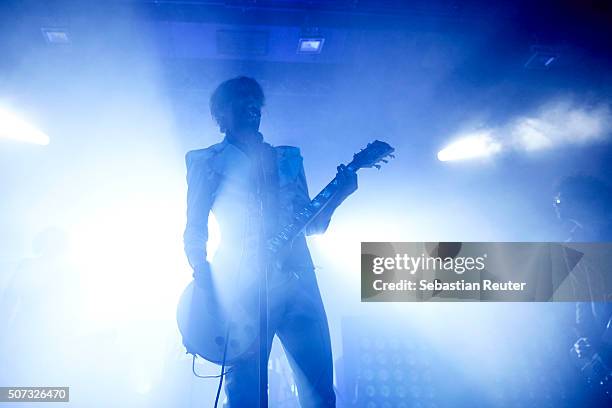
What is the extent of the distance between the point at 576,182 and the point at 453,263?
1.95 m

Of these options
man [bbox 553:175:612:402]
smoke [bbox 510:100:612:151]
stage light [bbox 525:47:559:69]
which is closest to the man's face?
man [bbox 553:175:612:402]

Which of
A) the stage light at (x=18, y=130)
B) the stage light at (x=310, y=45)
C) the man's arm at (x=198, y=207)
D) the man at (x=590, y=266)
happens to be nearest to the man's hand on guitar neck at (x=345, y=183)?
the man's arm at (x=198, y=207)

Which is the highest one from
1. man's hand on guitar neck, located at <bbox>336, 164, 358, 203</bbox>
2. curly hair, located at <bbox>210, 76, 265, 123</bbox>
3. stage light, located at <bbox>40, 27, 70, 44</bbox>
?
stage light, located at <bbox>40, 27, 70, 44</bbox>

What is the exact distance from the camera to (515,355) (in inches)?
194

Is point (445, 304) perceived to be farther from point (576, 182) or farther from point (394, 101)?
point (394, 101)

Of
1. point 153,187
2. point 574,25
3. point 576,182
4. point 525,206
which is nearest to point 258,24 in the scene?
point 153,187

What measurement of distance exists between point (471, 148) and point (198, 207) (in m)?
4.93

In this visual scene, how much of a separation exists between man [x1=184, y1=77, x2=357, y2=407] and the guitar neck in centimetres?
4

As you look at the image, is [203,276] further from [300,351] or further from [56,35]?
[56,35]

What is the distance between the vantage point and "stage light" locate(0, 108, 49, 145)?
5039 millimetres

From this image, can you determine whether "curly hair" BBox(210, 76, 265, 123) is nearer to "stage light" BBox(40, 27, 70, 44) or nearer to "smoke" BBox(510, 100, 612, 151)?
"stage light" BBox(40, 27, 70, 44)

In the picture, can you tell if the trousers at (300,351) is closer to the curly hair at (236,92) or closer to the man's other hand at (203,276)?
the man's other hand at (203,276)

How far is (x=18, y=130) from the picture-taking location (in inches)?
207

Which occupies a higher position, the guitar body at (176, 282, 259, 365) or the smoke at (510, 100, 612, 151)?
the smoke at (510, 100, 612, 151)
